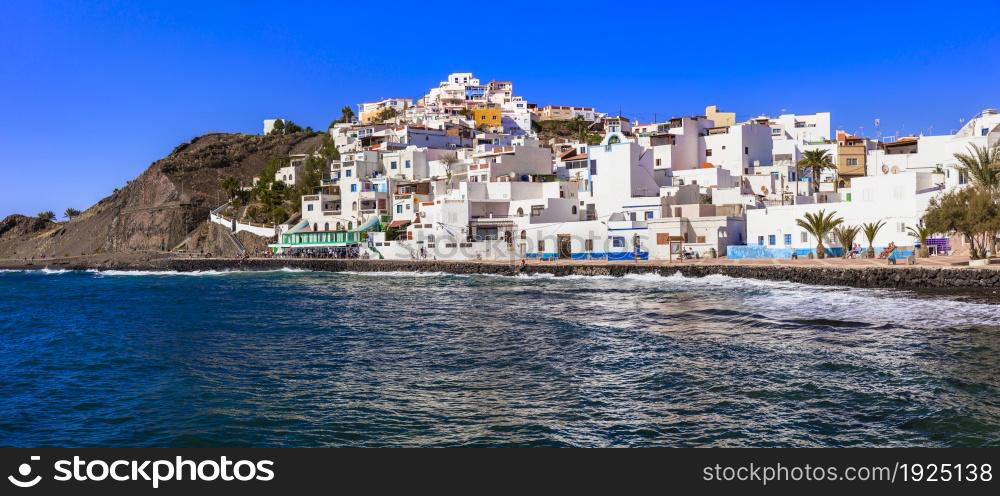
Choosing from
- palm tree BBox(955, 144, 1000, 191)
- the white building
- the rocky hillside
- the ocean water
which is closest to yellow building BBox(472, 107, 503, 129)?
the rocky hillside

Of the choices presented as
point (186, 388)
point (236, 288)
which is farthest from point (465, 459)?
point (236, 288)

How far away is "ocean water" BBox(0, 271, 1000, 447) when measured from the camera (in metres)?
13.1

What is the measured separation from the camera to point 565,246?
60.1 meters

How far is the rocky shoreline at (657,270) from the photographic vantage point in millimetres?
36000

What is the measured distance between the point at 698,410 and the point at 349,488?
7.46m


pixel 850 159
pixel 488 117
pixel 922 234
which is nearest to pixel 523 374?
pixel 922 234

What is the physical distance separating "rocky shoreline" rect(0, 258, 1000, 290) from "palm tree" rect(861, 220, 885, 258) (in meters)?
7.02

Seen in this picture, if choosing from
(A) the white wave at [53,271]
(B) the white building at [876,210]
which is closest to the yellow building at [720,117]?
(B) the white building at [876,210]

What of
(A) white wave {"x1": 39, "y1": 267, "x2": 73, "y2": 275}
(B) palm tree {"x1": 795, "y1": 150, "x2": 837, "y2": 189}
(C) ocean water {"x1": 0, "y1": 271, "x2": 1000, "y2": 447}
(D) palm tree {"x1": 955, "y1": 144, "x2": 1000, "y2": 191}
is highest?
(B) palm tree {"x1": 795, "y1": 150, "x2": 837, "y2": 189}

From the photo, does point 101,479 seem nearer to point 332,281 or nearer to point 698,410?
point 698,410

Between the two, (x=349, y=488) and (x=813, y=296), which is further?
(x=813, y=296)

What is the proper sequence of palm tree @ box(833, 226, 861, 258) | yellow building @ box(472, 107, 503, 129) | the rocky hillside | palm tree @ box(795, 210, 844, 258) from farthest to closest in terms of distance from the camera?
yellow building @ box(472, 107, 503, 129) → the rocky hillside → palm tree @ box(795, 210, 844, 258) → palm tree @ box(833, 226, 861, 258)

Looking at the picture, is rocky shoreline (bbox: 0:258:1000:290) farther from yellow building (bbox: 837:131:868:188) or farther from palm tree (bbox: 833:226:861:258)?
yellow building (bbox: 837:131:868:188)

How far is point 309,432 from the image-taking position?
43.1 feet
